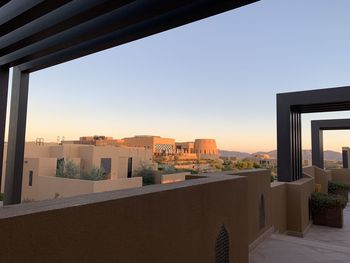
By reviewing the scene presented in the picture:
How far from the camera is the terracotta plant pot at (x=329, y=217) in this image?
11.3 meters

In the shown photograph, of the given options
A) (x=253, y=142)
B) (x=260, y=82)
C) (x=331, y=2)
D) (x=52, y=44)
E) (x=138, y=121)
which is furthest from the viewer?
(x=138, y=121)

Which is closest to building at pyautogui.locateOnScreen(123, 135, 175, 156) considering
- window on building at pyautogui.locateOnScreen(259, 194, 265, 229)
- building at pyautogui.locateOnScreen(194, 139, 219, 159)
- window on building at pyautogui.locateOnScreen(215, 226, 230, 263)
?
building at pyautogui.locateOnScreen(194, 139, 219, 159)

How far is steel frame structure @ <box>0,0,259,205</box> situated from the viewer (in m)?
3.12

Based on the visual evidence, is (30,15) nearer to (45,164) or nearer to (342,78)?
(342,78)

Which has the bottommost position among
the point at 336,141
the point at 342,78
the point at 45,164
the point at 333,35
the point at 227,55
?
the point at 45,164

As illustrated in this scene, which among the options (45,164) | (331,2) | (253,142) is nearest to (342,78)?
(331,2)

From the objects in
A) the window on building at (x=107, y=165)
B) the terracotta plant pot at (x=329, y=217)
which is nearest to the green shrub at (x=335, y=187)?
the terracotta plant pot at (x=329, y=217)

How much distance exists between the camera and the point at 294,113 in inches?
492

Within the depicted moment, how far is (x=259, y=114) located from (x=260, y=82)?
1100cm

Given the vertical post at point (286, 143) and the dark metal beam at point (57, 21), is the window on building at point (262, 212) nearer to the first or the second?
the vertical post at point (286, 143)

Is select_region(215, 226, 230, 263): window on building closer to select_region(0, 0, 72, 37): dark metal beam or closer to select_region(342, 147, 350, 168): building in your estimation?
select_region(0, 0, 72, 37): dark metal beam

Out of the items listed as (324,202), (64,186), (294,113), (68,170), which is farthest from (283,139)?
(68,170)

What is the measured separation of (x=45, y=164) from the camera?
22125 millimetres

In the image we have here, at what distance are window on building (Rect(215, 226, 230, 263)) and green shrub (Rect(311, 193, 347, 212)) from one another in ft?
30.2
